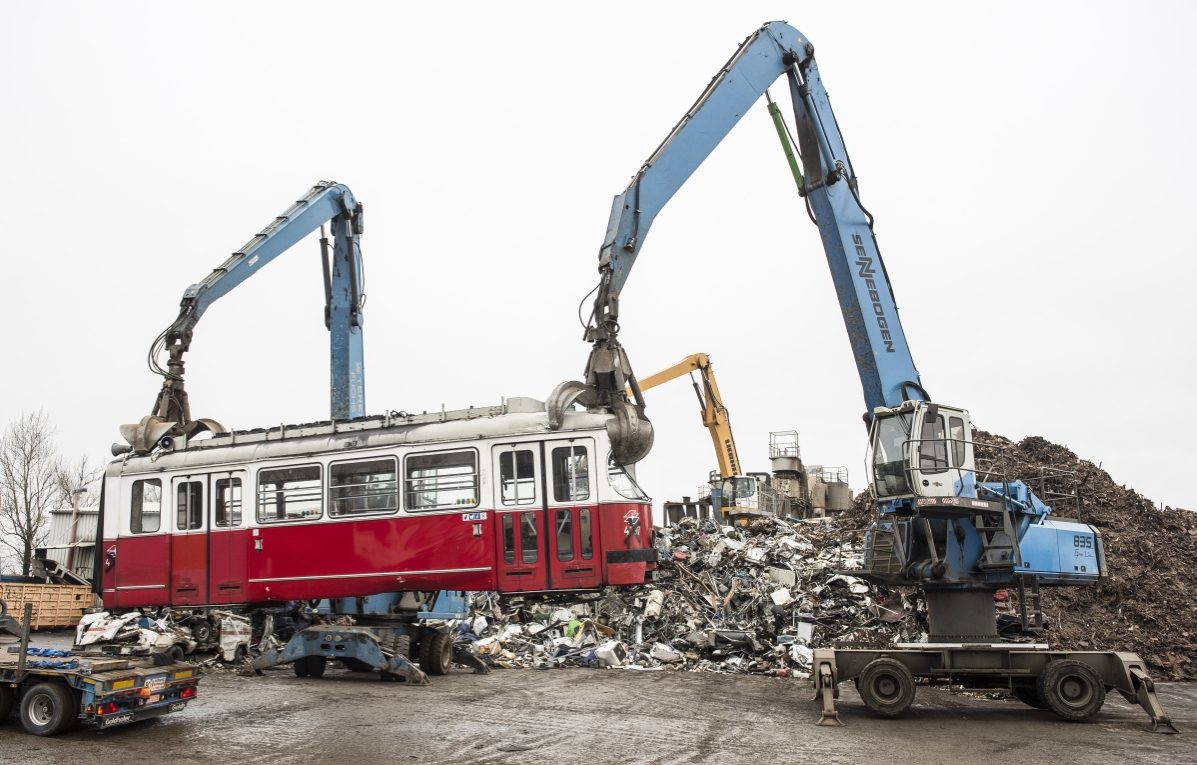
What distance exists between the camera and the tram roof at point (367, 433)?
39.7ft

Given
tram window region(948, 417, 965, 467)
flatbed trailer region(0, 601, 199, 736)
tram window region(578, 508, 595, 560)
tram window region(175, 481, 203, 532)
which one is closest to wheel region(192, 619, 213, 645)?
tram window region(175, 481, 203, 532)

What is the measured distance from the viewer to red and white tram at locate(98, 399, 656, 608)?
11.6 meters

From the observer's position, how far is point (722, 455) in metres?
32.0

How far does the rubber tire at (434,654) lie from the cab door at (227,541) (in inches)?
118

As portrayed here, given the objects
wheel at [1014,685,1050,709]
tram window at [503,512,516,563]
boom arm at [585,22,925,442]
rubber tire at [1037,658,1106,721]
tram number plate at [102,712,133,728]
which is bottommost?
wheel at [1014,685,1050,709]

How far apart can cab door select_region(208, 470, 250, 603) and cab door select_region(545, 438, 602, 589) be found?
493cm

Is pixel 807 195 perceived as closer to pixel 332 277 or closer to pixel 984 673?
pixel 984 673

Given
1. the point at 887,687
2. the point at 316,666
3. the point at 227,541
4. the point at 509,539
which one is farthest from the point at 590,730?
the point at 227,541

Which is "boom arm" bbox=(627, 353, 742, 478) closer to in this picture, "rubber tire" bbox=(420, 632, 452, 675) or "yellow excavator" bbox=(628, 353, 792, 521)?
"yellow excavator" bbox=(628, 353, 792, 521)

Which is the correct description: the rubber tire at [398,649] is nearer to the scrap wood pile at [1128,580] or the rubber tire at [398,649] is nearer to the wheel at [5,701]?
the wheel at [5,701]

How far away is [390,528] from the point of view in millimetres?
12422

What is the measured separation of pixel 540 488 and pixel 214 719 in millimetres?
4780

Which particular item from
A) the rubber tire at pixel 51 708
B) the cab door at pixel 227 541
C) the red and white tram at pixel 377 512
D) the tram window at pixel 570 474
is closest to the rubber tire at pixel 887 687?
the red and white tram at pixel 377 512

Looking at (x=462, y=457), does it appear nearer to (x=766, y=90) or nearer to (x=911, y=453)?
(x=911, y=453)
